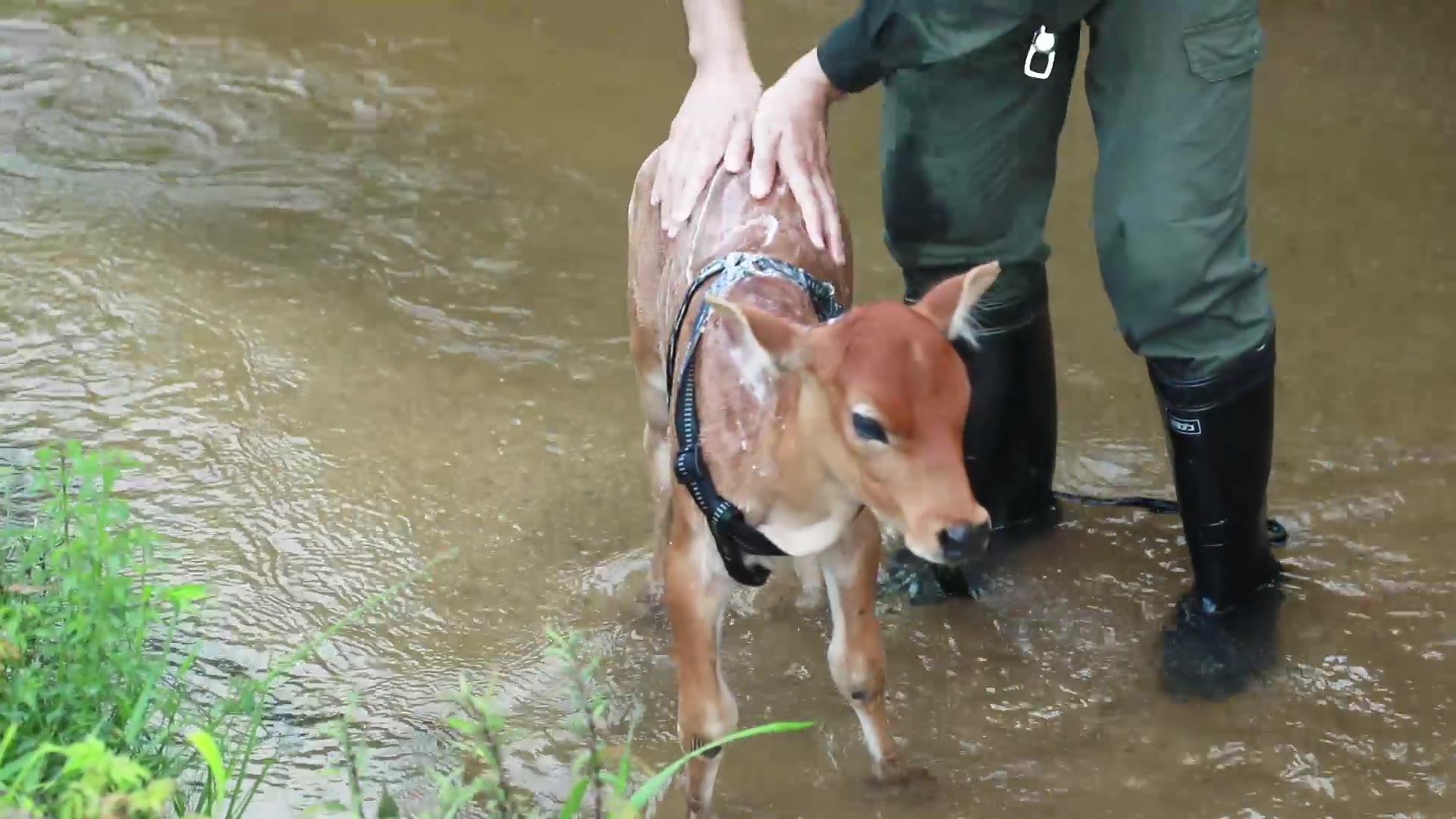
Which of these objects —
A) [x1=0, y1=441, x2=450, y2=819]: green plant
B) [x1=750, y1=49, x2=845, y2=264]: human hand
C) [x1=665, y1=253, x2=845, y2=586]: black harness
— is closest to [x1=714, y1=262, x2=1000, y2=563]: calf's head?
[x1=665, y1=253, x2=845, y2=586]: black harness

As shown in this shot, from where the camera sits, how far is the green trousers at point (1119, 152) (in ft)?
10.3

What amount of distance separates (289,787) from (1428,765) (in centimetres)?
285

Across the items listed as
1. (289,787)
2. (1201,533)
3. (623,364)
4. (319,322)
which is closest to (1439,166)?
(1201,533)

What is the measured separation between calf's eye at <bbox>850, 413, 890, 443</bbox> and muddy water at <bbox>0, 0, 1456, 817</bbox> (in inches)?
45.7

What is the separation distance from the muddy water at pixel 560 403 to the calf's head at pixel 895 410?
1044 mm

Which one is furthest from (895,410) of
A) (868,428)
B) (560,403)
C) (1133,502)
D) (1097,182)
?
(560,403)

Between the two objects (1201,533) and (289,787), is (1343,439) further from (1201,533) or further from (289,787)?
(289,787)

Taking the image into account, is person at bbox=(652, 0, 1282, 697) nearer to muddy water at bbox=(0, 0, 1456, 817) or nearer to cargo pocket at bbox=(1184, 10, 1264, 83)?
cargo pocket at bbox=(1184, 10, 1264, 83)

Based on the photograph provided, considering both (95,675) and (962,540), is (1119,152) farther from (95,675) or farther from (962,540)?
(95,675)

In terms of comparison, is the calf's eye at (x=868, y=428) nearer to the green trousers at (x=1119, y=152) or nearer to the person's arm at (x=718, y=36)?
the green trousers at (x=1119, y=152)

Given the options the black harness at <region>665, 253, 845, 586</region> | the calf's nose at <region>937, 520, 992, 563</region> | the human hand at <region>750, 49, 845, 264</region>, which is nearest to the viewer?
the calf's nose at <region>937, 520, 992, 563</region>

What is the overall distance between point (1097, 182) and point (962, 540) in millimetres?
1275

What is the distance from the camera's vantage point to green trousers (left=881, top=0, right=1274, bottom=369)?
3150 mm

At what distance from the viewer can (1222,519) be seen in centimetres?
364
